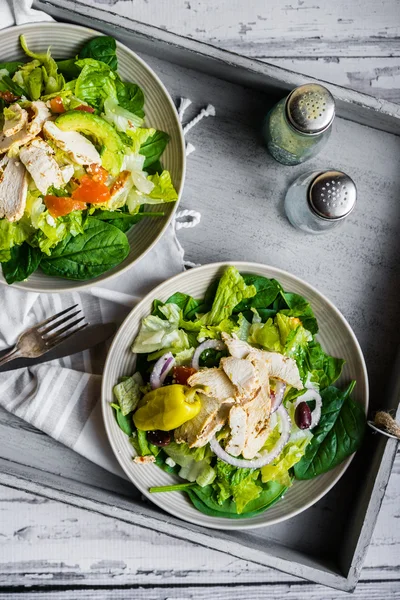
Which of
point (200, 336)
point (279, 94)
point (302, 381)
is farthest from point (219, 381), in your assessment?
point (279, 94)

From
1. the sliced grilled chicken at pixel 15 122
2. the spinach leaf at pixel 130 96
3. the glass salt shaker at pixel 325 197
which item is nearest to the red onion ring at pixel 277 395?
the glass salt shaker at pixel 325 197

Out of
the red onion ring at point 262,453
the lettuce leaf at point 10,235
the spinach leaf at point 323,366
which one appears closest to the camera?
the lettuce leaf at point 10,235

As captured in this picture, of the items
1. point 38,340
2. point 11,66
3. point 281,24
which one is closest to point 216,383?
point 38,340

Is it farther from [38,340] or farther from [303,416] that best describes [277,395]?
[38,340]

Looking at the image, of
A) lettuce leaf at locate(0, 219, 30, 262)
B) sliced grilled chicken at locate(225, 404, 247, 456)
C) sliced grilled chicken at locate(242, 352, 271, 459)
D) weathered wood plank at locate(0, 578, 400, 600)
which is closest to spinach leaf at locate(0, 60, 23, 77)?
lettuce leaf at locate(0, 219, 30, 262)

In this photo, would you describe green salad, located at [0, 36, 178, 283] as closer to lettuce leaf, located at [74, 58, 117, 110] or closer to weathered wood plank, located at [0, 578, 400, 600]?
lettuce leaf, located at [74, 58, 117, 110]

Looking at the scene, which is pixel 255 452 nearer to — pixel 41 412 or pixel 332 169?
pixel 41 412

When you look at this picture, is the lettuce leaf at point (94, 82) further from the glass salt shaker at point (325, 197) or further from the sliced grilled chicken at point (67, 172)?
the glass salt shaker at point (325, 197)
